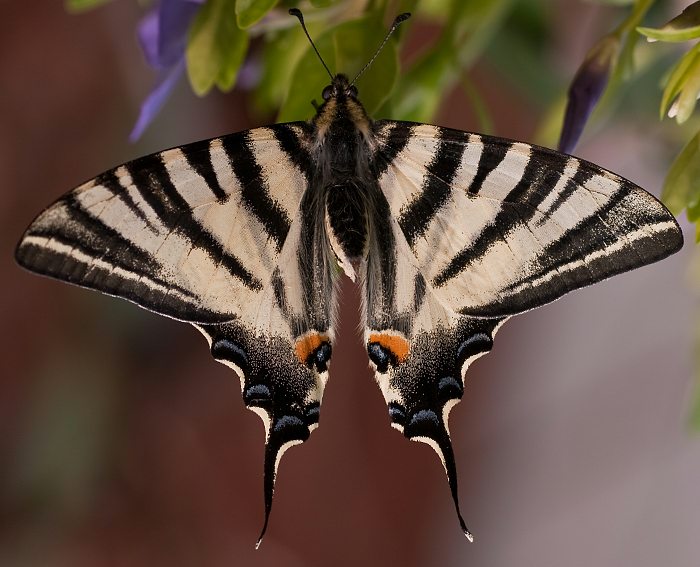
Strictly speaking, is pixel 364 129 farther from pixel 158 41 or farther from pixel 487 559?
pixel 487 559

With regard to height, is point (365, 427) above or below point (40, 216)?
below

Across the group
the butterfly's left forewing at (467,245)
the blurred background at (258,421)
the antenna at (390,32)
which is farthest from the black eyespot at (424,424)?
the blurred background at (258,421)

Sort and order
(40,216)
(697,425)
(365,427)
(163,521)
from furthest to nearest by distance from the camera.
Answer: (365,427)
(163,521)
(697,425)
(40,216)

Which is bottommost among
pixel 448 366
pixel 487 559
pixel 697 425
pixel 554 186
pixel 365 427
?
pixel 487 559

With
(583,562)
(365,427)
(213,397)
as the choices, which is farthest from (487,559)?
(213,397)

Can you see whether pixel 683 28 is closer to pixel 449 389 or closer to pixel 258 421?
pixel 449 389
